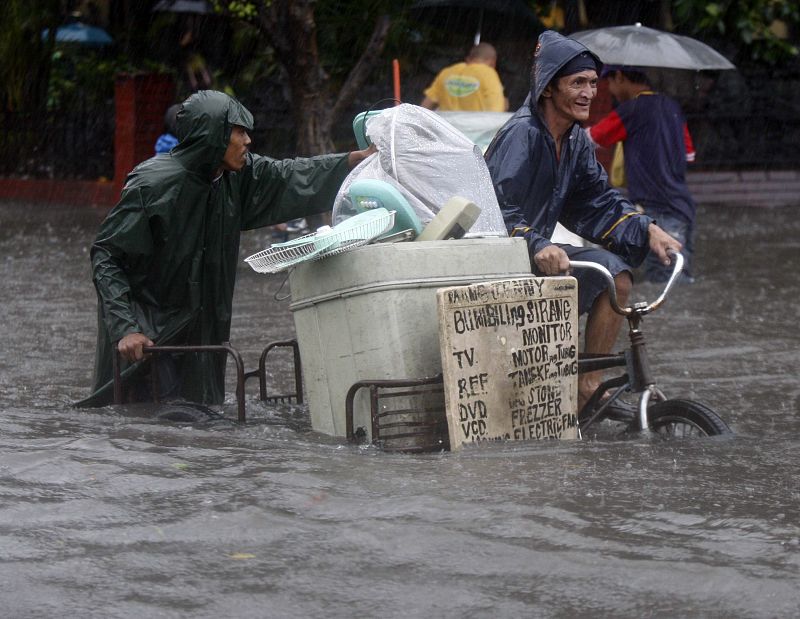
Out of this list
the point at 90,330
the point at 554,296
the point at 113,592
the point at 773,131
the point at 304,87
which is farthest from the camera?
the point at 773,131

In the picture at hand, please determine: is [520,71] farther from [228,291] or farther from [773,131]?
[228,291]

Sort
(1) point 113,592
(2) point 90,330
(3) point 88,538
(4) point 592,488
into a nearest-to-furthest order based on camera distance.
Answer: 1. (1) point 113,592
2. (3) point 88,538
3. (4) point 592,488
4. (2) point 90,330

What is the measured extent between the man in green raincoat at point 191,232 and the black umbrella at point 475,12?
934 centimetres

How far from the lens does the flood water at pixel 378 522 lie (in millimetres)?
3957

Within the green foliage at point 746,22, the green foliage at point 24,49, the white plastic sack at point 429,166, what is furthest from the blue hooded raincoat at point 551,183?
the green foliage at point 24,49

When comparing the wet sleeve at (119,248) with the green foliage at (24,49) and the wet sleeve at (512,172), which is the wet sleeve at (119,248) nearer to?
the wet sleeve at (512,172)

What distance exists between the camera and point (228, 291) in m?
6.45

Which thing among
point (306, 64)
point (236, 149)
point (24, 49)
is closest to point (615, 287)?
point (236, 149)

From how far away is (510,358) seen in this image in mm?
5520

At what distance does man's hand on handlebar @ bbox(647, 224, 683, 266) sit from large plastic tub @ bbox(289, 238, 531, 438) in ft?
2.18

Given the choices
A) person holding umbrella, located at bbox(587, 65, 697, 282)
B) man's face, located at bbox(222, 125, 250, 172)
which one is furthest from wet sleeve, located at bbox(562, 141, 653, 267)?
person holding umbrella, located at bbox(587, 65, 697, 282)

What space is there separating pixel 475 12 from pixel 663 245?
1053 centimetres

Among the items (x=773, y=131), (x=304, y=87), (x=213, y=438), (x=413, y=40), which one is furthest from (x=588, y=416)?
(x=773, y=131)

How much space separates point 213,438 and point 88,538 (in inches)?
59.3
